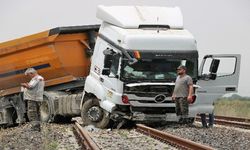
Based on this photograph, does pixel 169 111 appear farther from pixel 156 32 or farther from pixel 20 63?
pixel 20 63

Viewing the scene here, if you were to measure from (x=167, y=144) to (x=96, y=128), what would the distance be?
16.1 feet

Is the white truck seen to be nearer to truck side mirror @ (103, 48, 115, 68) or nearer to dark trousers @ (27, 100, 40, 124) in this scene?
truck side mirror @ (103, 48, 115, 68)

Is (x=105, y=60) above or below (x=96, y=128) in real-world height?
above

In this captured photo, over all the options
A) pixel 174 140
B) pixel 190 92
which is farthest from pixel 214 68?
pixel 174 140

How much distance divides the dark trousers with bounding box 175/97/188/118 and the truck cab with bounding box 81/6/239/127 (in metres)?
0.64

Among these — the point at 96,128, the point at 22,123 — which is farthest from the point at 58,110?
the point at 96,128

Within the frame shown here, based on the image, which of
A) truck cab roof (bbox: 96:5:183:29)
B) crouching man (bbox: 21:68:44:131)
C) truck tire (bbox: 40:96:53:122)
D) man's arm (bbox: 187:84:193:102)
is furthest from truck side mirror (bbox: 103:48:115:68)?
truck tire (bbox: 40:96:53:122)

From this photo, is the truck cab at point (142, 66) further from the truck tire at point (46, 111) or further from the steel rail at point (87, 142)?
the truck tire at point (46, 111)

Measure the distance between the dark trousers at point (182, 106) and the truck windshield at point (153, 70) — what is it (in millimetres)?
970

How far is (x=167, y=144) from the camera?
493 inches

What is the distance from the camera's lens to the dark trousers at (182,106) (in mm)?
15578

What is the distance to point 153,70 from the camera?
16391 millimetres

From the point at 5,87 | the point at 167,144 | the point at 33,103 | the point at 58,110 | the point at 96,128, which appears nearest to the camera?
the point at 167,144

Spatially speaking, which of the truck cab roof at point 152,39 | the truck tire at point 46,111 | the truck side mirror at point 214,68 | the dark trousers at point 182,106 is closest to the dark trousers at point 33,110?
the truck cab roof at point 152,39
